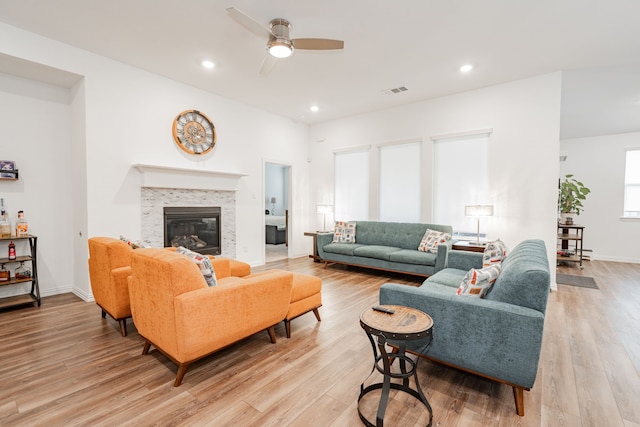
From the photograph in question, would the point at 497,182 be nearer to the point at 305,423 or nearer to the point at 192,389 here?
the point at 305,423

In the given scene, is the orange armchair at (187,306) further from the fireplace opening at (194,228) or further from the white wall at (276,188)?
the white wall at (276,188)

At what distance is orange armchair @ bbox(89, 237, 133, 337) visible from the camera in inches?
109

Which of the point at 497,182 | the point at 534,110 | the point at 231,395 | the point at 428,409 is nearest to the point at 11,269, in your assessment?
the point at 231,395

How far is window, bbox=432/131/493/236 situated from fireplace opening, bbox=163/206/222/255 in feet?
13.6

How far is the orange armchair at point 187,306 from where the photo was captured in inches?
77.2

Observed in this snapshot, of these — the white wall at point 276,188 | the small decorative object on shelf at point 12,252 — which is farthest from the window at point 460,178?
the white wall at point 276,188

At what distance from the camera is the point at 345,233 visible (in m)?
6.12

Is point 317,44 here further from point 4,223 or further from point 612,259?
point 612,259

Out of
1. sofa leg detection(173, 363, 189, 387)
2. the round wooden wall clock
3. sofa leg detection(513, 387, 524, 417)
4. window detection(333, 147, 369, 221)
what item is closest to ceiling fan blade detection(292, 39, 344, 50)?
the round wooden wall clock

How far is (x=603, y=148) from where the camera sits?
7.10 metres

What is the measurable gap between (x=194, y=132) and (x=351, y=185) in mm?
3407

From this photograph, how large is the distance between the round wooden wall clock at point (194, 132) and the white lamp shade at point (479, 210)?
4.55 m

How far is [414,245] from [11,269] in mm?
5947

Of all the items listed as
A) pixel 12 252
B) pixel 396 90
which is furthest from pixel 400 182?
pixel 12 252
